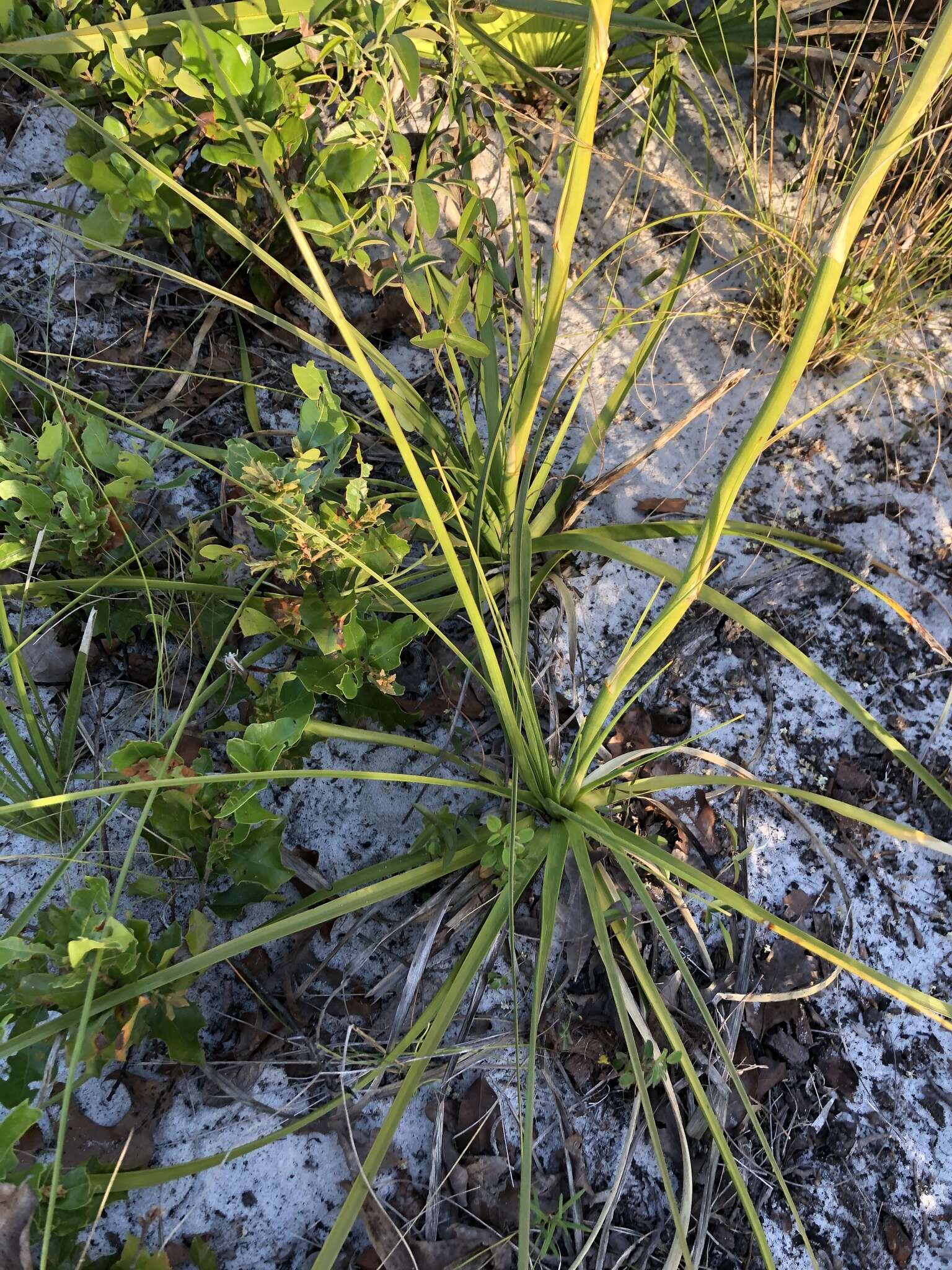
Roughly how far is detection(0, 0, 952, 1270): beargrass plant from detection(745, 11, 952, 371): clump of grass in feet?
1.08

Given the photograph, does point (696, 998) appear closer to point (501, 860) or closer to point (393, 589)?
point (501, 860)

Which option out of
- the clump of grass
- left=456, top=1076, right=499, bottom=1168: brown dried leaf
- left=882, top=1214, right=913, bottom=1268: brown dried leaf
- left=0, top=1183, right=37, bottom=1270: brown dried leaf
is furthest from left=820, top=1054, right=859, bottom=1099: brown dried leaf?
the clump of grass

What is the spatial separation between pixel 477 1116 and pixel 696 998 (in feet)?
1.11

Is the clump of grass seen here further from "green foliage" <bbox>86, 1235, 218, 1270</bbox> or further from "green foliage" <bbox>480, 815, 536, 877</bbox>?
"green foliage" <bbox>86, 1235, 218, 1270</bbox>

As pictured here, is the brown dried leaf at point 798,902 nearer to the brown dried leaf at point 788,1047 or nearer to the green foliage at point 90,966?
the brown dried leaf at point 788,1047

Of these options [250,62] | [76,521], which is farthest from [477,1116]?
[250,62]

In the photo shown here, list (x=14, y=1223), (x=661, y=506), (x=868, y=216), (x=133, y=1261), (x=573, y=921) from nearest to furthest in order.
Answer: (x=14, y=1223) → (x=133, y=1261) → (x=573, y=921) → (x=661, y=506) → (x=868, y=216)

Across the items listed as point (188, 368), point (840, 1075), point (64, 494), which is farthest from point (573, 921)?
point (188, 368)

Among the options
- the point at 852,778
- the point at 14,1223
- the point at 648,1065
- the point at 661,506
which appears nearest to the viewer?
the point at 14,1223

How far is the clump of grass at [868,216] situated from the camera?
1333 mm

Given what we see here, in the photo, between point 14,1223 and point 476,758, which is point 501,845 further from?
point 14,1223

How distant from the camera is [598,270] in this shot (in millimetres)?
1567

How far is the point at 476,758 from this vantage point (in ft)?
4.04

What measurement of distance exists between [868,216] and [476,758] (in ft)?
4.10
